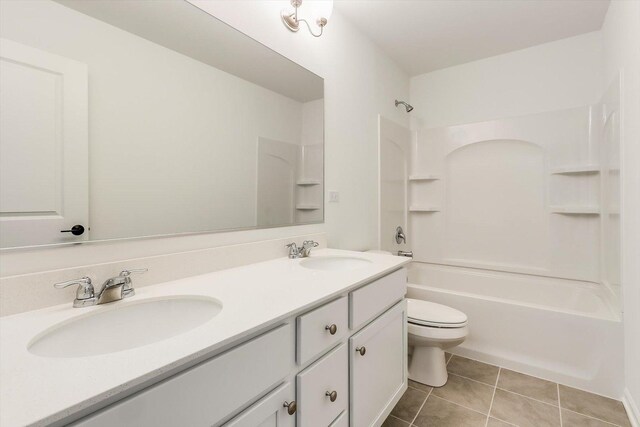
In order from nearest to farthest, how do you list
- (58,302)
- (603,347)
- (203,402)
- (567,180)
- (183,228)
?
(203,402) → (58,302) → (183,228) → (603,347) → (567,180)

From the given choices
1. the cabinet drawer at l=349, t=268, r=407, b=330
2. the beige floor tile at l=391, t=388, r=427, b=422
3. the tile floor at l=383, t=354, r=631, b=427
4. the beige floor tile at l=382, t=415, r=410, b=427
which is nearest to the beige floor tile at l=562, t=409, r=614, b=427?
the tile floor at l=383, t=354, r=631, b=427

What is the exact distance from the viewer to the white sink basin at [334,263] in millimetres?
1473

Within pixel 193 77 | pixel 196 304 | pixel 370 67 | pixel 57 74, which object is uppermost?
pixel 370 67

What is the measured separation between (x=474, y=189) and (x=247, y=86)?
2.26m

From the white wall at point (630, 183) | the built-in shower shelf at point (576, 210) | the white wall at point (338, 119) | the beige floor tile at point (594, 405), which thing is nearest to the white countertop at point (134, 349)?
the white wall at point (338, 119)

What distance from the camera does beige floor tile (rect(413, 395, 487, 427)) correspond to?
4.78 feet

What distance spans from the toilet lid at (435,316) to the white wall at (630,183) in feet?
2.54

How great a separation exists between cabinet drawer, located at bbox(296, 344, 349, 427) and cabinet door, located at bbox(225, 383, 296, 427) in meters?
0.04

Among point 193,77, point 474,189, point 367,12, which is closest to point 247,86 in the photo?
point 193,77

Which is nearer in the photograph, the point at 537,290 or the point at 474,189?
the point at 537,290

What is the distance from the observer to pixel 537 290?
238 cm

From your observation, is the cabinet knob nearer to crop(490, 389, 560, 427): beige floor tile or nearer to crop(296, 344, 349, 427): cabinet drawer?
crop(296, 344, 349, 427): cabinet drawer

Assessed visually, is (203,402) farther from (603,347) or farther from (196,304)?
(603,347)

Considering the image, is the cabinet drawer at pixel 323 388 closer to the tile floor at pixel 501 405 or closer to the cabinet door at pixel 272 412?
the cabinet door at pixel 272 412
